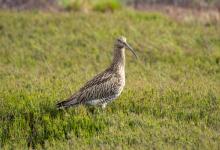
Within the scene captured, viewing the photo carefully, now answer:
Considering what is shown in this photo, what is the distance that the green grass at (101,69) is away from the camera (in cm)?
1062

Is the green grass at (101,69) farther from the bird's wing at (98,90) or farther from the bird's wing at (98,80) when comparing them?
the bird's wing at (98,80)

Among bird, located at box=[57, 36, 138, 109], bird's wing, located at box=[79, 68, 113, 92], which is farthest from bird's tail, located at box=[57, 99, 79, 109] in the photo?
bird's wing, located at box=[79, 68, 113, 92]

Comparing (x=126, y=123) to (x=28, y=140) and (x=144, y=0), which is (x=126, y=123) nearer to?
(x=28, y=140)

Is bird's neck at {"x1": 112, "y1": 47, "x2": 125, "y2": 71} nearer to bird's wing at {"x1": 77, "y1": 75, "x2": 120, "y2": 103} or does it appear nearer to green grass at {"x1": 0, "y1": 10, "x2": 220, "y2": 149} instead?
bird's wing at {"x1": 77, "y1": 75, "x2": 120, "y2": 103}

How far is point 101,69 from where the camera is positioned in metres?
15.7

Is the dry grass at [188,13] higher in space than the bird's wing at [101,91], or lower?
higher

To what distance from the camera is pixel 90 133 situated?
1088cm

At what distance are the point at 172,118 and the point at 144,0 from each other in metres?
11.3

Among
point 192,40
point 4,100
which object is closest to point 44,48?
point 192,40

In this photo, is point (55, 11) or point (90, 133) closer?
point (90, 133)

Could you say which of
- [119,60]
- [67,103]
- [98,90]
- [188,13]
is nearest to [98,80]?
[98,90]

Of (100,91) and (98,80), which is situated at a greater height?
(98,80)

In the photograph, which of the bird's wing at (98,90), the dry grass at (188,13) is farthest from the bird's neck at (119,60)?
the dry grass at (188,13)

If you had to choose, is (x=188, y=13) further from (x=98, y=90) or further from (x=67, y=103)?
(x=67, y=103)
